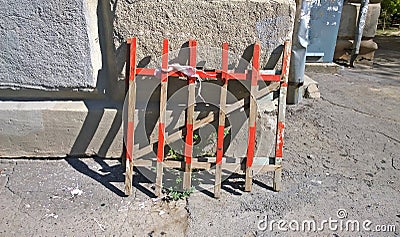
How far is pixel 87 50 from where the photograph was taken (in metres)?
3.17

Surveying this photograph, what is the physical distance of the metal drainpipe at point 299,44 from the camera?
4535 millimetres

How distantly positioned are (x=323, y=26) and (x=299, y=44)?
1.96m

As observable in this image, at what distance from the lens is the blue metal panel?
622 centimetres

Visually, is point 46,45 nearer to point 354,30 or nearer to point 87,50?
point 87,50

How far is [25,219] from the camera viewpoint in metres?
2.72

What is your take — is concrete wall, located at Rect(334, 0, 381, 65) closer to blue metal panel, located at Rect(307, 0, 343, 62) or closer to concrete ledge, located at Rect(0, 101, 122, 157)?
blue metal panel, located at Rect(307, 0, 343, 62)

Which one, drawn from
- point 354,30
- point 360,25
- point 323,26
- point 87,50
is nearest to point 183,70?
point 87,50

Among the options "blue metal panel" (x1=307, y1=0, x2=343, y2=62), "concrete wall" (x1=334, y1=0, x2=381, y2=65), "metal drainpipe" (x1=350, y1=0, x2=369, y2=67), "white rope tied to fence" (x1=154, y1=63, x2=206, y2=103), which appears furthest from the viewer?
"concrete wall" (x1=334, y1=0, x2=381, y2=65)

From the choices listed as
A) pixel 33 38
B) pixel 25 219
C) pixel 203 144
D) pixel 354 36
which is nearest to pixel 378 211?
pixel 203 144

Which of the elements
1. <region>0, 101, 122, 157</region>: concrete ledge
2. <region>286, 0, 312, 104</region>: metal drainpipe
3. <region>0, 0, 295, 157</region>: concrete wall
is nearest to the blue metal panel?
<region>286, 0, 312, 104</region>: metal drainpipe

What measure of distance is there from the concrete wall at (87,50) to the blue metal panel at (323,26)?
3.39 meters

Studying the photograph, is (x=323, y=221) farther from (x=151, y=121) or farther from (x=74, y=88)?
(x=74, y=88)

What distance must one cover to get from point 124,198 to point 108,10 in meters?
1.43

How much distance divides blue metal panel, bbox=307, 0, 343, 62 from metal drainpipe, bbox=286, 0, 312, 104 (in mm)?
1689
